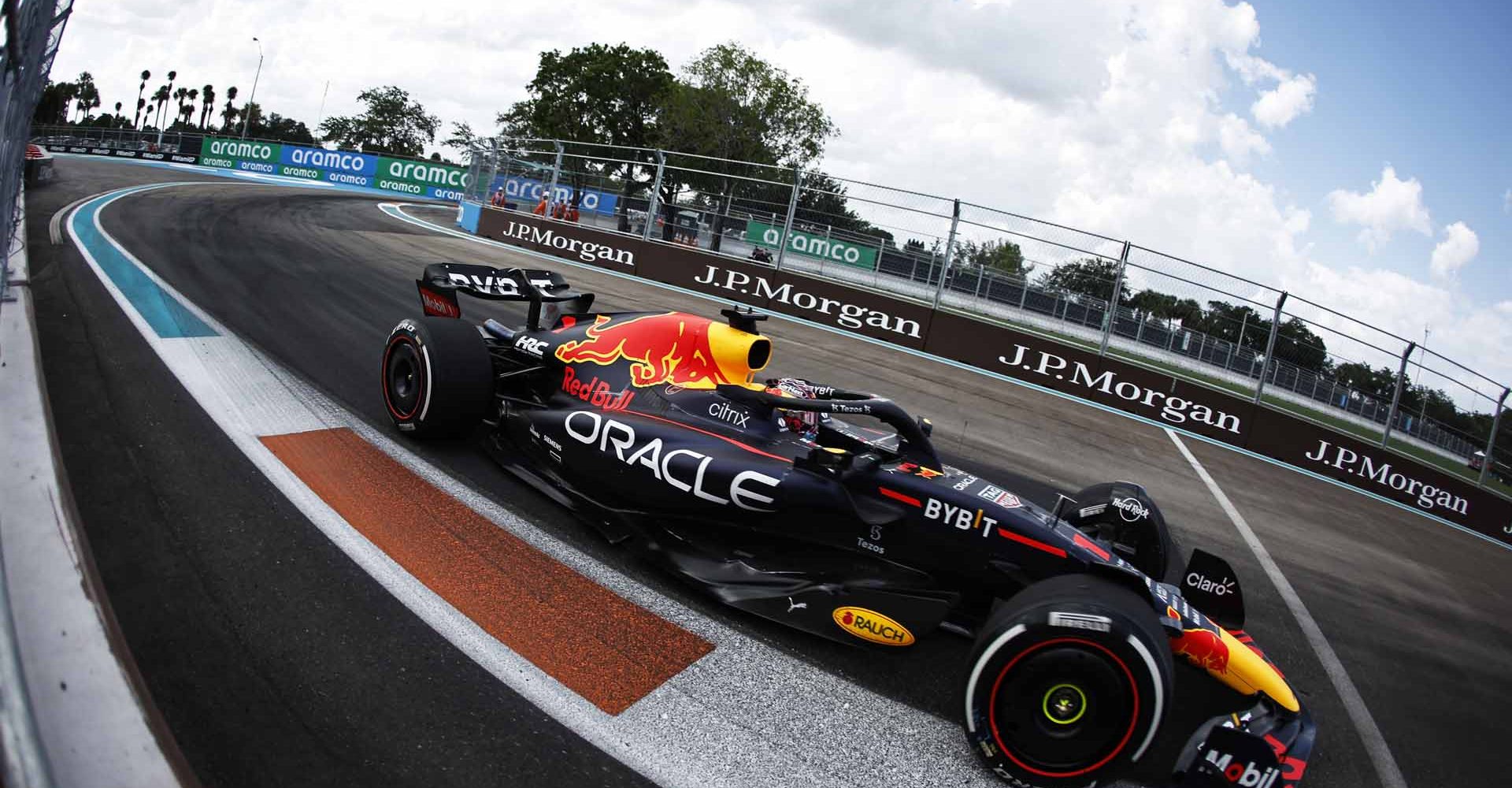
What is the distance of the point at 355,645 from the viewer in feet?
11.3

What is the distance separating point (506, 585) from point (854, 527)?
175 cm

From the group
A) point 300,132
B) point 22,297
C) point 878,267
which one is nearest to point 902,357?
point 878,267

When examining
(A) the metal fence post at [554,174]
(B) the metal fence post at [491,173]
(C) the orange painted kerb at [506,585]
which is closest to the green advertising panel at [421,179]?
(B) the metal fence post at [491,173]

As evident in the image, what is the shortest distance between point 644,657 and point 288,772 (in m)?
1.44

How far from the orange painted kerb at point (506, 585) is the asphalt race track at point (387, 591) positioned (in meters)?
0.25

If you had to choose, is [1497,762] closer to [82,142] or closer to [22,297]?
[22,297]

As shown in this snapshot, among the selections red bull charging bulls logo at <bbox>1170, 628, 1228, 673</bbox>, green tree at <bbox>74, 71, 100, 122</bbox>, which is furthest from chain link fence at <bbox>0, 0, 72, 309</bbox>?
green tree at <bbox>74, 71, 100, 122</bbox>

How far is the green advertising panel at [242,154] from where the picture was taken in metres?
43.0

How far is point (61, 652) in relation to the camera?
2.88m

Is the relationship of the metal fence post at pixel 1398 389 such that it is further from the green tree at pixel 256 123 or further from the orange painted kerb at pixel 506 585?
the green tree at pixel 256 123

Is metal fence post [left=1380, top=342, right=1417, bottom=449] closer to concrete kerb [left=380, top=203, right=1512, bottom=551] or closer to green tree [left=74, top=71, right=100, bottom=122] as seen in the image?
concrete kerb [left=380, top=203, right=1512, bottom=551]

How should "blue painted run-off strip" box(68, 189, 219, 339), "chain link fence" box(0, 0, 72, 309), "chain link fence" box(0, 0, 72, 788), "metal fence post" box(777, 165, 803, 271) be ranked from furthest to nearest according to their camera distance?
"metal fence post" box(777, 165, 803, 271), "blue painted run-off strip" box(68, 189, 219, 339), "chain link fence" box(0, 0, 72, 309), "chain link fence" box(0, 0, 72, 788)

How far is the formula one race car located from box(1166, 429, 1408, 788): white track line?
818 mm

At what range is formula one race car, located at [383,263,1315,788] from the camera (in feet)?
10.7
